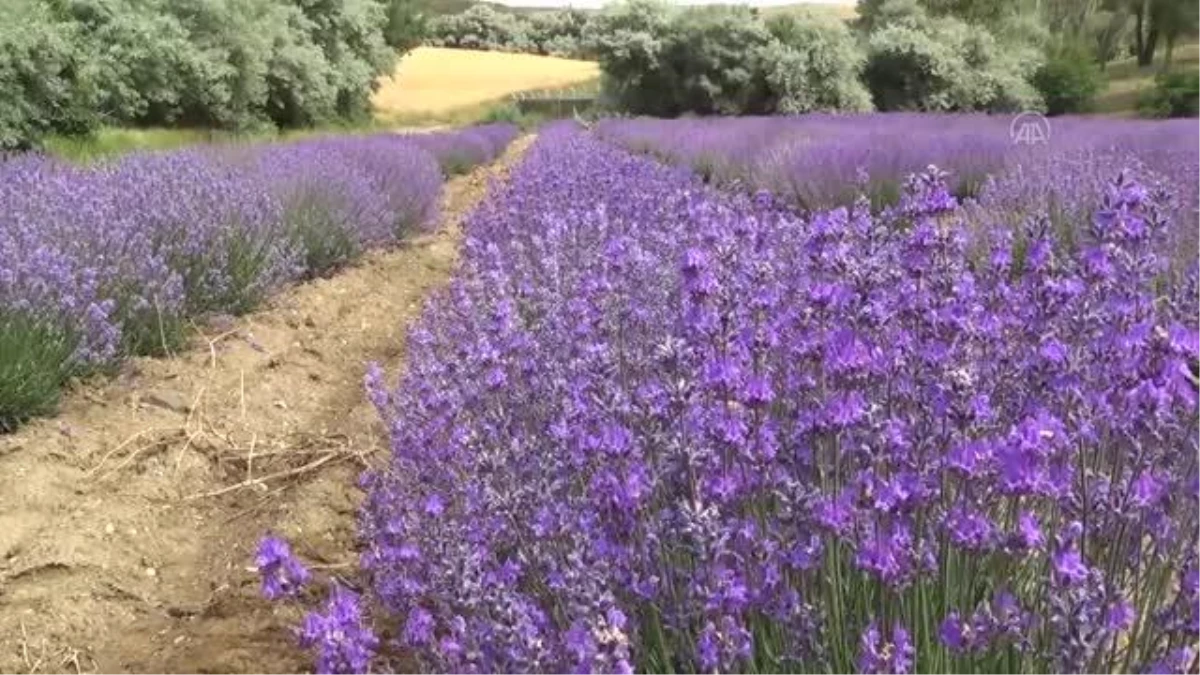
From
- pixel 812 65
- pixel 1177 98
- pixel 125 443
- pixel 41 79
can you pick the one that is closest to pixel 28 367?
pixel 125 443

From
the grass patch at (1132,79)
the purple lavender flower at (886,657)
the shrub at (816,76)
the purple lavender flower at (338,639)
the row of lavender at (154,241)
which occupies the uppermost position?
the purple lavender flower at (886,657)

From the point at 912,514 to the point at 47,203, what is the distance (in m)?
4.81

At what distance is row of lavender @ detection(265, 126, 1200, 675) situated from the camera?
1.55 m

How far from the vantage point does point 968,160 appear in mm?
8453

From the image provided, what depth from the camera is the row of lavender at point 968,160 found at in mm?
5762

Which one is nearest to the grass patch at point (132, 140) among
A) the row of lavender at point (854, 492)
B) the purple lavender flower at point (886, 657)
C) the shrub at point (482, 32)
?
the row of lavender at point (854, 492)

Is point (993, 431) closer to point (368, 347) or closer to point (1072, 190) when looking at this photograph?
point (1072, 190)

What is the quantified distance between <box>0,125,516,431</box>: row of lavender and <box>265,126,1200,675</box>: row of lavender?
7.48 feet

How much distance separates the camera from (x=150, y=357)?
520 centimetres

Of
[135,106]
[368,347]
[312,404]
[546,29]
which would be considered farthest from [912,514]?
[546,29]

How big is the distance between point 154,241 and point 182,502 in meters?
2.04

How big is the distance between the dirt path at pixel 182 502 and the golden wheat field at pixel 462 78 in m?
27.9

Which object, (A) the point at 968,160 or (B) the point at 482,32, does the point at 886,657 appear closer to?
(A) the point at 968,160

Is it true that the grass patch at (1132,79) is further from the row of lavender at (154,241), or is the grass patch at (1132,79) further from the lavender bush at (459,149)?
the row of lavender at (154,241)
